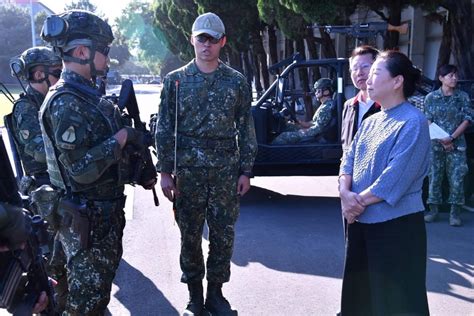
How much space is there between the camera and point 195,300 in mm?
3566

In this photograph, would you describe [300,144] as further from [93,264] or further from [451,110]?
[93,264]

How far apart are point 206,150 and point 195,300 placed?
106 cm

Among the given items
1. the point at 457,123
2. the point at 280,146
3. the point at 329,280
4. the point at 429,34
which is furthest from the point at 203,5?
the point at 329,280

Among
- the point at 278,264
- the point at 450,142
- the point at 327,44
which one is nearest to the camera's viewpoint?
the point at 278,264

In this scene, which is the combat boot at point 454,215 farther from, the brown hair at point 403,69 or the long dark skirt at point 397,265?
the brown hair at point 403,69

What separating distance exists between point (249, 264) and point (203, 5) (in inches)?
553

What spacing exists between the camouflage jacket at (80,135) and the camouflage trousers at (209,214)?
2.81 ft

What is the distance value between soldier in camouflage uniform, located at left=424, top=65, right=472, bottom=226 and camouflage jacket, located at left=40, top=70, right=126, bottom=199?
415 cm

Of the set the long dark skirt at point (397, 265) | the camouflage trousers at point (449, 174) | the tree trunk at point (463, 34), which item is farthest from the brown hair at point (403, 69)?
the tree trunk at point (463, 34)

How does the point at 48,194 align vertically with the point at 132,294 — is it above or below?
above

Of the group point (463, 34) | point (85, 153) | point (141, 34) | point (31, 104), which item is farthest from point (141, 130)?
point (141, 34)

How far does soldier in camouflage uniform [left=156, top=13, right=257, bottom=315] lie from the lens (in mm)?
3385

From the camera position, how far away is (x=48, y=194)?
8.64 ft

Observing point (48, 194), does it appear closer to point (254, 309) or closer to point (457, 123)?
point (254, 309)
